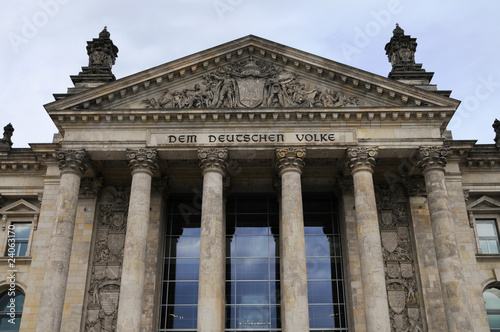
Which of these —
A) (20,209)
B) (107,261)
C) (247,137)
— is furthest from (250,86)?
(20,209)

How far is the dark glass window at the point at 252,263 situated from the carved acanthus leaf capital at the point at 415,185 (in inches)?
294

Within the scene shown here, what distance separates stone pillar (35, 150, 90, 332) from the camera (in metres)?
23.6

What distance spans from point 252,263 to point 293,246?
5.44 meters

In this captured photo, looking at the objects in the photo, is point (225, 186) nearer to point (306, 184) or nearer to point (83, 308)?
point (306, 184)

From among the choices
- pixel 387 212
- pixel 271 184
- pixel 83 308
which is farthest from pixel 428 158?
pixel 83 308

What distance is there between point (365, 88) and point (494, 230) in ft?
36.8

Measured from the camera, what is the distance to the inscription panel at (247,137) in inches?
1066

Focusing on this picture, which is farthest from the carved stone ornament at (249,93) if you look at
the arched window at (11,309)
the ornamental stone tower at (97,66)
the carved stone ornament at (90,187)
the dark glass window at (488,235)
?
the arched window at (11,309)

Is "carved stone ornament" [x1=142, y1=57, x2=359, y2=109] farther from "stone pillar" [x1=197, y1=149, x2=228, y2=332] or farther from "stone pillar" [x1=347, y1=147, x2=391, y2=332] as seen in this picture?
"stone pillar" [x1=347, y1=147, x2=391, y2=332]

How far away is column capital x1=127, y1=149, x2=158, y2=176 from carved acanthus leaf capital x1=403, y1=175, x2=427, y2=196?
538 inches

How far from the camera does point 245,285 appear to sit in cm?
2902

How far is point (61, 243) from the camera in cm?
2481

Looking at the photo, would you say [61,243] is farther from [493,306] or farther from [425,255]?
[493,306]

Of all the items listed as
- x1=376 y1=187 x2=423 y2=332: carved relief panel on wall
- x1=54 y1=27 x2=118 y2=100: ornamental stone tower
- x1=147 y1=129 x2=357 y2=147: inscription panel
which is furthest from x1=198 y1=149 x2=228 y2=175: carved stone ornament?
x1=376 y1=187 x2=423 y2=332: carved relief panel on wall
